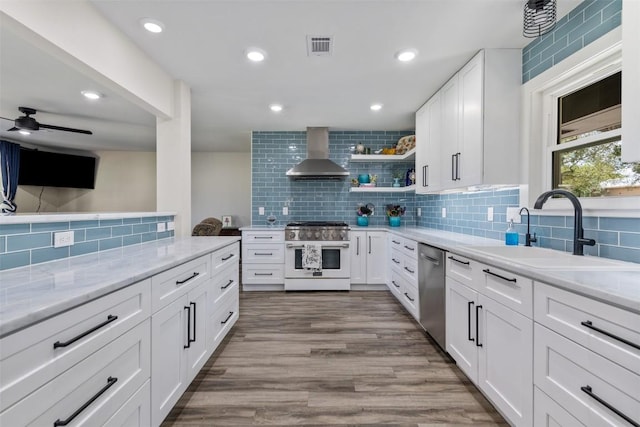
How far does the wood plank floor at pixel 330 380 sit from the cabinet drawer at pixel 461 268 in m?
0.67

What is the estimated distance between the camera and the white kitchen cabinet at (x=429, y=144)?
3.04 meters

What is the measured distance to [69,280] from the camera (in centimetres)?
109

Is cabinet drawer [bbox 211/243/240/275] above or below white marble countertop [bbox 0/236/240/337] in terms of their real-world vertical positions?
below

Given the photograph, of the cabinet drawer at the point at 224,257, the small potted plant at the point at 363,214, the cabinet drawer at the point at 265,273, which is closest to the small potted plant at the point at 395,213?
the small potted plant at the point at 363,214

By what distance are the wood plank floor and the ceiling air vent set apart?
7.83 feet

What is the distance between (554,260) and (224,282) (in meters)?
2.27

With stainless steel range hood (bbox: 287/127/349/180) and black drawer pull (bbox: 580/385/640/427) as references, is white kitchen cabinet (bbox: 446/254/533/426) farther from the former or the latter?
stainless steel range hood (bbox: 287/127/349/180)

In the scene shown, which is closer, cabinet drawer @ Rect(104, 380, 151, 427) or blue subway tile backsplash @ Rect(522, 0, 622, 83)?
cabinet drawer @ Rect(104, 380, 151, 427)

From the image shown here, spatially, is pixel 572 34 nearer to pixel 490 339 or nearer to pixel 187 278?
pixel 490 339

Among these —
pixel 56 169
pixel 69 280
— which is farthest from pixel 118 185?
pixel 69 280

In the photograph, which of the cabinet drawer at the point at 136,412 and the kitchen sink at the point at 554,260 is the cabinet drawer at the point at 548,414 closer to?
the kitchen sink at the point at 554,260

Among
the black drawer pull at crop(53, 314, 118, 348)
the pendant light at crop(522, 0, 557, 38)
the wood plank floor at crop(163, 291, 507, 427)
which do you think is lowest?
the wood plank floor at crop(163, 291, 507, 427)

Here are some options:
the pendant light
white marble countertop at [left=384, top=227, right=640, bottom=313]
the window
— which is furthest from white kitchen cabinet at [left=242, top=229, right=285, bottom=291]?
the pendant light

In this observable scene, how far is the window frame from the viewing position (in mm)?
1557
